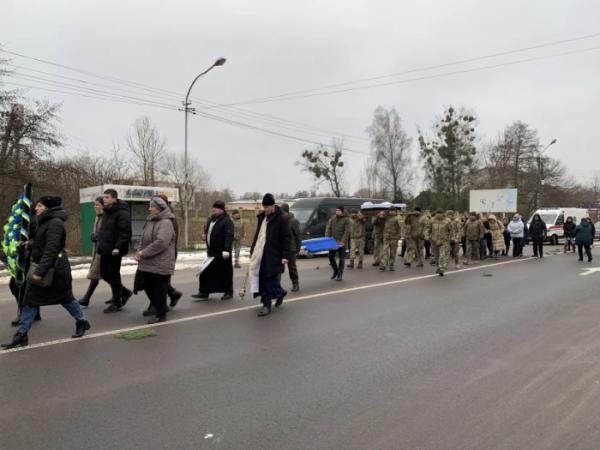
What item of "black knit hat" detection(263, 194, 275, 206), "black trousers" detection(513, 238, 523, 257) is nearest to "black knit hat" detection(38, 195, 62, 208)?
"black knit hat" detection(263, 194, 275, 206)

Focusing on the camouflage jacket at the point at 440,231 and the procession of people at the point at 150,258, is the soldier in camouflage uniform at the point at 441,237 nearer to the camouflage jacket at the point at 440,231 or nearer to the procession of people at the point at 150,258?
the camouflage jacket at the point at 440,231

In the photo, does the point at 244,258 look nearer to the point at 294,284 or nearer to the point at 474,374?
the point at 294,284

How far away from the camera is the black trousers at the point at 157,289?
669 cm

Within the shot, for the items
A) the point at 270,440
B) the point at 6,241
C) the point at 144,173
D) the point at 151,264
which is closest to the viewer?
the point at 270,440

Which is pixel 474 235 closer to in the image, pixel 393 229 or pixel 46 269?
pixel 393 229

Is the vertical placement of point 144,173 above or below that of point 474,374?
above

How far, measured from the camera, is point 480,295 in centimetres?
916

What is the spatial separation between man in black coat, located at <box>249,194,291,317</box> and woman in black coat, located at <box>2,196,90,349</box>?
2.65 metres

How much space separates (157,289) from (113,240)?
121 cm

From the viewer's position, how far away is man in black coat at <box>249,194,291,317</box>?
733cm

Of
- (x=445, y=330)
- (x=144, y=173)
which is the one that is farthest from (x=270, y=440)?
(x=144, y=173)

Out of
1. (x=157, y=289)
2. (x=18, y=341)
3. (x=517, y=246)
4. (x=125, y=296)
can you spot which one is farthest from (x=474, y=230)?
(x=18, y=341)

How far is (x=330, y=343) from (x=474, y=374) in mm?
1684

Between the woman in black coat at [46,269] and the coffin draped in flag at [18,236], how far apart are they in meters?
0.48
